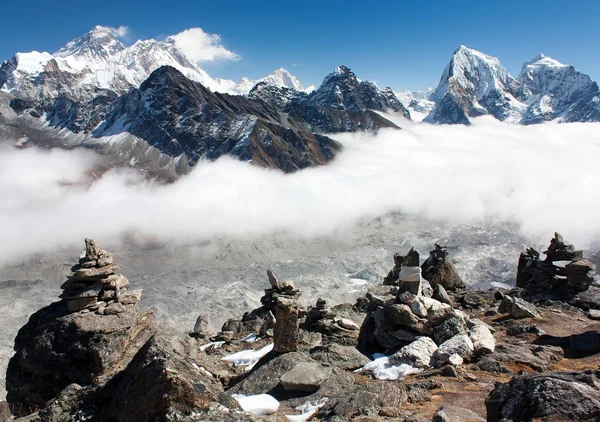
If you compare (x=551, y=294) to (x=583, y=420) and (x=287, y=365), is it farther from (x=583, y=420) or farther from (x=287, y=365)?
(x=583, y=420)

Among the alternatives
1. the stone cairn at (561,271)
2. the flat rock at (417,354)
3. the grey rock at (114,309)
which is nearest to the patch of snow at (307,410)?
the flat rock at (417,354)

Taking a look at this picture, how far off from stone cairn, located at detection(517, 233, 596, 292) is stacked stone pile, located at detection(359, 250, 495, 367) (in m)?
18.3

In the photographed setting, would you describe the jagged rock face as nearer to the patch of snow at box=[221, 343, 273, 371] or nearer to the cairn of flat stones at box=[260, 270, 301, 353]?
the cairn of flat stones at box=[260, 270, 301, 353]

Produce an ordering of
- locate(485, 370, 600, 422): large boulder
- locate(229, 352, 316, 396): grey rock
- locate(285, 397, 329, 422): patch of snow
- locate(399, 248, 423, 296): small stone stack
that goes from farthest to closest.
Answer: locate(399, 248, 423, 296): small stone stack < locate(229, 352, 316, 396): grey rock < locate(285, 397, 329, 422): patch of snow < locate(485, 370, 600, 422): large boulder

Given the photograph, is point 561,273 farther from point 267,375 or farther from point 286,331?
point 267,375

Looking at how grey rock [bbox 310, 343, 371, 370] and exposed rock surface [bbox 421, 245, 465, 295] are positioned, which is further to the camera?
exposed rock surface [bbox 421, 245, 465, 295]

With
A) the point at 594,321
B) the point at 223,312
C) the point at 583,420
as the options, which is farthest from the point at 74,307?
the point at 223,312

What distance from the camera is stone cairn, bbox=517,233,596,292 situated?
32500 mm

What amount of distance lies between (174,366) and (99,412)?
2454mm

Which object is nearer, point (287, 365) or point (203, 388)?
point (203, 388)

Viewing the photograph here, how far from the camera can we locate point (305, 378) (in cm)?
Result: 1371

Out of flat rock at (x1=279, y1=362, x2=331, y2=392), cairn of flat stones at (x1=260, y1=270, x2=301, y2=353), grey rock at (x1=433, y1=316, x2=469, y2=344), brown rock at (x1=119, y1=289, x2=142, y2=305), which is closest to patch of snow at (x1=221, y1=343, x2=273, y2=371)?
cairn of flat stones at (x1=260, y1=270, x2=301, y2=353)

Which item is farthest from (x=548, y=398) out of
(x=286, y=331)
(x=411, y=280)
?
(x=411, y=280)

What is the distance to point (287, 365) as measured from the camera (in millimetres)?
15867
